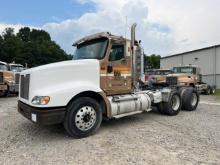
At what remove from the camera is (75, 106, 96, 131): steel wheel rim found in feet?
17.5

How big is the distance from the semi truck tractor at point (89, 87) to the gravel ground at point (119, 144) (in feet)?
1.67

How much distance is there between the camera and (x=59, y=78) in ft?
16.9

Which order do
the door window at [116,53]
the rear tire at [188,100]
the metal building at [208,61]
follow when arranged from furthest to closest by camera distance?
the metal building at [208,61] → the rear tire at [188,100] → the door window at [116,53]

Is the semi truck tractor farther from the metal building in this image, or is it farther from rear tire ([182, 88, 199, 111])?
the metal building

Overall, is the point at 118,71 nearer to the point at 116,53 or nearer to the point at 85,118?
the point at 116,53

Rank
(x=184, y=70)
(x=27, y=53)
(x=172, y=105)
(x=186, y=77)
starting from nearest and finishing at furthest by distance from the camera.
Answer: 1. (x=172, y=105)
2. (x=186, y=77)
3. (x=184, y=70)
4. (x=27, y=53)

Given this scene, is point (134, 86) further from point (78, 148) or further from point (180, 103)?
point (78, 148)

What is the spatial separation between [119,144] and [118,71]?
2.30m

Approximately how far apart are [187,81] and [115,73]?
1105cm

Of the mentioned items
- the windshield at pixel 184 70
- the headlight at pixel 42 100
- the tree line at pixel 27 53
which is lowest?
the headlight at pixel 42 100

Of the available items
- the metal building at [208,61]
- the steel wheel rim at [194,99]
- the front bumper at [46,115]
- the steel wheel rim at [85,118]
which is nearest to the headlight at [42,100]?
the front bumper at [46,115]

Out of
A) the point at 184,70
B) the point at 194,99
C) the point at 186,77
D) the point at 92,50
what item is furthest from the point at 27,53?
the point at 92,50

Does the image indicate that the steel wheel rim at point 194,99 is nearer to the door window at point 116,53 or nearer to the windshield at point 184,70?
the door window at point 116,53

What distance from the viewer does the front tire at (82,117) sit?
518 centimetres
